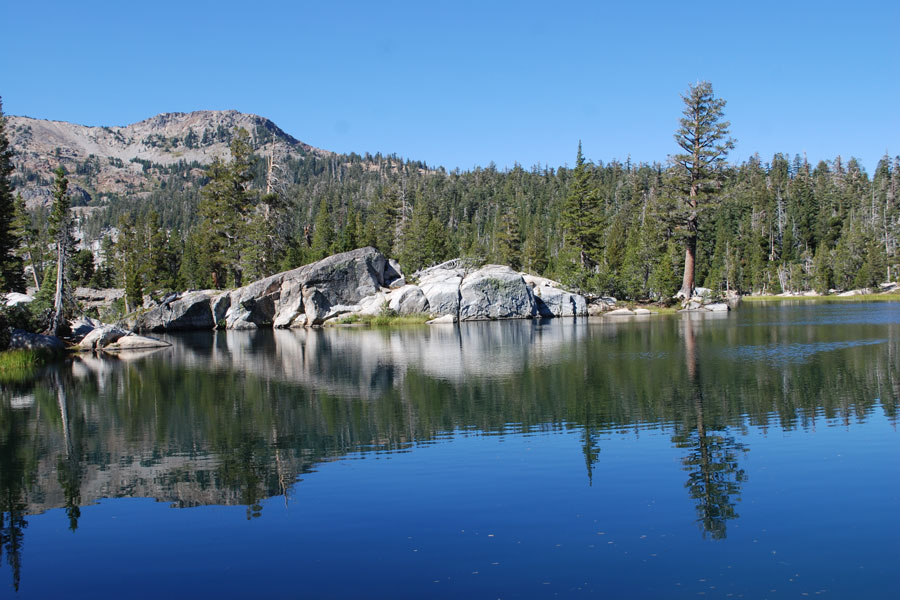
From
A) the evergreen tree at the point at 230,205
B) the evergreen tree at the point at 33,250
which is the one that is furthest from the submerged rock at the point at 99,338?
the evergreen tree at the point at 33,250

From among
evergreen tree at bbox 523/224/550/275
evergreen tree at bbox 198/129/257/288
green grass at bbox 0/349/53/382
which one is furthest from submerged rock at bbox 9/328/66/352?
evergreen tree at bbox 523/224/550/275

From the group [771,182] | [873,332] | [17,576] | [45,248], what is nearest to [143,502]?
[17,576]

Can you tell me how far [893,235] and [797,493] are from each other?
431 feet

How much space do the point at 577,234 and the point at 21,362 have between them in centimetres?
5435

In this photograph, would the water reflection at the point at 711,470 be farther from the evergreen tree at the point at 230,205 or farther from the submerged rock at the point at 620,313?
the evergreen tree at the point at 230,205

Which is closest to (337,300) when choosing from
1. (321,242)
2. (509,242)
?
(321,242)

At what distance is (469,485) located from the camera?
12188mm

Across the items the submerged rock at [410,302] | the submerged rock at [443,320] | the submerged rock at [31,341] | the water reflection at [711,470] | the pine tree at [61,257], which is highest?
the pine tree at [61,257]

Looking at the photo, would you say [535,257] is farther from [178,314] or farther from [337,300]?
[178,314]

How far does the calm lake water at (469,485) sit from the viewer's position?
8438 millimetres

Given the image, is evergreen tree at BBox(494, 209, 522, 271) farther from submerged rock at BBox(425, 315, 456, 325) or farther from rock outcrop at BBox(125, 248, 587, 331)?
submerged rock at BBox(425, 315, 456, 325)

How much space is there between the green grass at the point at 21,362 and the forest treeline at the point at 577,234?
1359 inches

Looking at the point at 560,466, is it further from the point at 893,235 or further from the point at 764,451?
the point at 893,235

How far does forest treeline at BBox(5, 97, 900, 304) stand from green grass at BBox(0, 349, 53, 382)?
3452 cm
